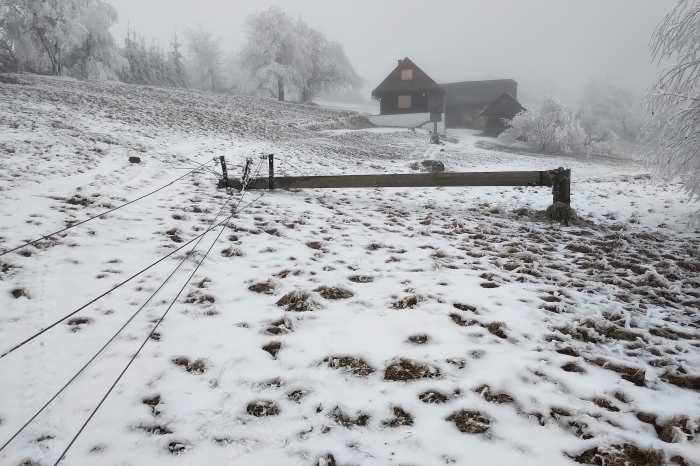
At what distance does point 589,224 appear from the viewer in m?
6.47

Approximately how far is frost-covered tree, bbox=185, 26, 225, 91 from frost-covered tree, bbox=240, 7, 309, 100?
11890 millimetres

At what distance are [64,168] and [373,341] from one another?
7702mm

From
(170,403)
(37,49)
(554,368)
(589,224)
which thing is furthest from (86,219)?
(37,49)

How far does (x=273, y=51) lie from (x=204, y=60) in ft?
52.9

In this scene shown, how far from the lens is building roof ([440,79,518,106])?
47875 mm

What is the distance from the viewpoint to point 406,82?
39.7 meters

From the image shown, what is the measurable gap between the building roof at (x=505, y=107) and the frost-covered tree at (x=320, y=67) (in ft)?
58.4

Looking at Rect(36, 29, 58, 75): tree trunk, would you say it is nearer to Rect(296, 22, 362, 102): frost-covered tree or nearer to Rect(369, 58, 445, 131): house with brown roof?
Rect(296, 22, 362, 102): frost-covered tree

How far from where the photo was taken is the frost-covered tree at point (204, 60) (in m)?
47.4

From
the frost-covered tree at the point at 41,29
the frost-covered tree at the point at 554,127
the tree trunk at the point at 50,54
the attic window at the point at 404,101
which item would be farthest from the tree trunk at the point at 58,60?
the frost-covered tree at the point at 554,127

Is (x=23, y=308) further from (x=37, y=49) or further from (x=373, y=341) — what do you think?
(x=37, y=49)

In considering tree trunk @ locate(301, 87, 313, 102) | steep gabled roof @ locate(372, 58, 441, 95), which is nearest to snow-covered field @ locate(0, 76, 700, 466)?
steep gabled roof @ locate(372, 58, 441, 95)

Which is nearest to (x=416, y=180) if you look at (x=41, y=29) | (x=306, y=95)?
(x=41, y=29)

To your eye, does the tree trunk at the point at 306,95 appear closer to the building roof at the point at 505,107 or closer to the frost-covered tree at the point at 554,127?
the building roof at the point at 505,107
